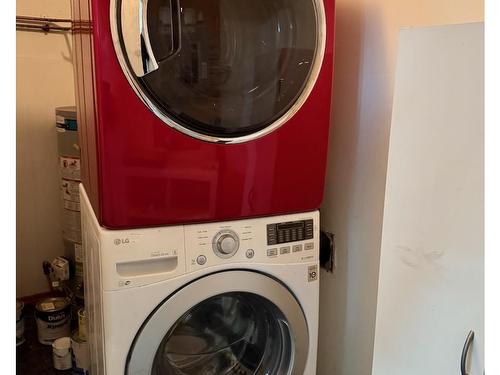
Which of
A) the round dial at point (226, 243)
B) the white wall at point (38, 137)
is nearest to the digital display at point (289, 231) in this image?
the round dial at point (226, 243)

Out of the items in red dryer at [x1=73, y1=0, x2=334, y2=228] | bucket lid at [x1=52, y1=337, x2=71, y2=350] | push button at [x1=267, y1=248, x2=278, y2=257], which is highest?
red dryer at [x1=73, y1=0, x2=334, y2=228]

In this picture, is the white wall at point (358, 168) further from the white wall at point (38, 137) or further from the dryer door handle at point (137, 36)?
the white wall at point (38, 137)

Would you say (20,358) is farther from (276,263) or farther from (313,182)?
(313,182)

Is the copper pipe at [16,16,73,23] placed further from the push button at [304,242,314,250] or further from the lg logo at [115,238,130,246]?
the push button at [304,242,314,250]

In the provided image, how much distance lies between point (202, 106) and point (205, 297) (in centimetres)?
48

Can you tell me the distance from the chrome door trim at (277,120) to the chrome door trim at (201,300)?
0.35m

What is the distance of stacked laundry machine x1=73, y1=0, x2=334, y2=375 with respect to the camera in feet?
3.29

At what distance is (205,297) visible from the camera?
1.16 m

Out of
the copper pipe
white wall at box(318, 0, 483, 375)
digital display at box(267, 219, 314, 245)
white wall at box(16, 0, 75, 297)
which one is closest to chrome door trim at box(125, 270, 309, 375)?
digital display at box(267, 219, 314, 245)

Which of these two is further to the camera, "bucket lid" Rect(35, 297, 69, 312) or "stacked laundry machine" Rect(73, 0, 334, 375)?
"bucket lid" Rect(35, 297, 69, 312)

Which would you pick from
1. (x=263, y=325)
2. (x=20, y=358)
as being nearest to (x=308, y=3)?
(x=263, y=325)

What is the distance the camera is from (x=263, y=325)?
1362 mm

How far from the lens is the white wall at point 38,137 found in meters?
2.20

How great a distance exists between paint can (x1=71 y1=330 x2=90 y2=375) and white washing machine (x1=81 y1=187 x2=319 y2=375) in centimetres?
38
